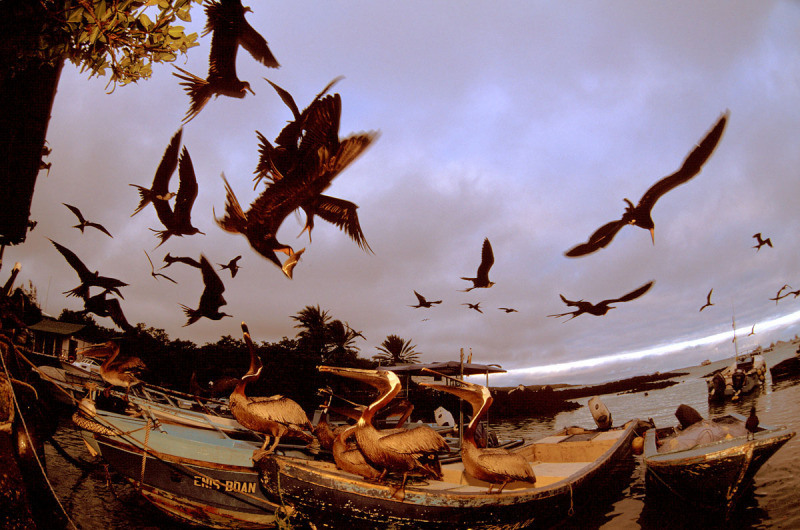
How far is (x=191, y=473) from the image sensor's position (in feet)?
23.9

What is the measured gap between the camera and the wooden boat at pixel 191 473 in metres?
7.23

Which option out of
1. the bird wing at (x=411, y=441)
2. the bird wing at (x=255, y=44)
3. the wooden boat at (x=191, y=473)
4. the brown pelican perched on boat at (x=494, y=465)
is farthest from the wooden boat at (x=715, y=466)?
the bird wing at (x=255, y=44)

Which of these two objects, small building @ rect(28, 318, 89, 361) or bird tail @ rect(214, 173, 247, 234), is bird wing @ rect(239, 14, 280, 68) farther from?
small building @ rect(28, 318, 89, 361)

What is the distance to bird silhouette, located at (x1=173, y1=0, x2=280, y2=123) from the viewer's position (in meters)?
3.69

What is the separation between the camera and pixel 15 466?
7.28ft

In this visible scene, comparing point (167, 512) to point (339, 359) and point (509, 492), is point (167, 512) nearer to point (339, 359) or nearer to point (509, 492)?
point (509, 492)

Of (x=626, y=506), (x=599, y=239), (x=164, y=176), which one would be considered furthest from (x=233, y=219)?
(x=626, y=506)

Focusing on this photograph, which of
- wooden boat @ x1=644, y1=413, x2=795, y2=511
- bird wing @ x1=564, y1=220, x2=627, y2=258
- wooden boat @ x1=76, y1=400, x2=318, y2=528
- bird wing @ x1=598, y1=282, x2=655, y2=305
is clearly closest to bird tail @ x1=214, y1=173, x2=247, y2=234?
wooden boat @ x1=76, y1=400, x2=318, y2=528

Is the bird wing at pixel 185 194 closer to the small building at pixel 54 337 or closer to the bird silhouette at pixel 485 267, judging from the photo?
the bird silhouette at pixel 485 267

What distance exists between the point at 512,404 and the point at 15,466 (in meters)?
49.2

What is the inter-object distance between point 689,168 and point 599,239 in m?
1.76

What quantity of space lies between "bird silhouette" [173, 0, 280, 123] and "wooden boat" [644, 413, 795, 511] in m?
9.57

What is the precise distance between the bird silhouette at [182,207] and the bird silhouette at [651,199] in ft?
21.6

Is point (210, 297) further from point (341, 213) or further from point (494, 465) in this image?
point (494, 465)
